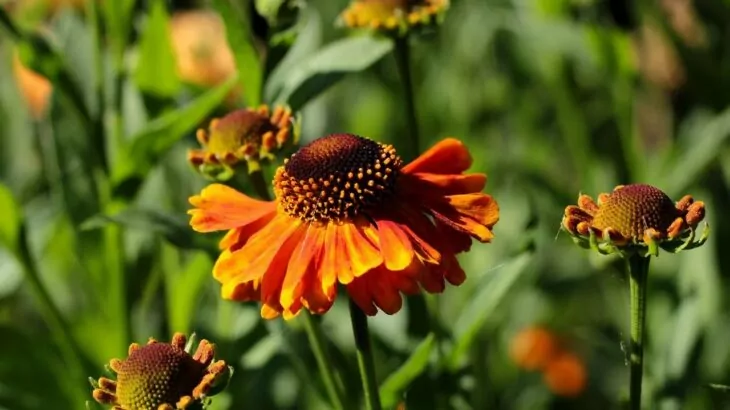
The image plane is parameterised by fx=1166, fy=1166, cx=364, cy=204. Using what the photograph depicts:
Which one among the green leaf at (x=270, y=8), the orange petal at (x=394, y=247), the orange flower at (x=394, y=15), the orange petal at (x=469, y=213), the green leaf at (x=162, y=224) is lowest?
the green leaf at (x=162, y=224)

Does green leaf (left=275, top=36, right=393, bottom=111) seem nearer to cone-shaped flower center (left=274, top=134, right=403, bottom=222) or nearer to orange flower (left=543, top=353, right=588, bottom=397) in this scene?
cone-shaped flower center (left=274, top=134, right=403, bottom=222)

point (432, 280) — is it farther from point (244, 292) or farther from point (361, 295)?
point (244, 292)

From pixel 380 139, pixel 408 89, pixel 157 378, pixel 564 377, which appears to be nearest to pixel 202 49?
pixel 380 139

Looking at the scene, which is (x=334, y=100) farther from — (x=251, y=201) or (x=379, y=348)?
(x=251, y=201)

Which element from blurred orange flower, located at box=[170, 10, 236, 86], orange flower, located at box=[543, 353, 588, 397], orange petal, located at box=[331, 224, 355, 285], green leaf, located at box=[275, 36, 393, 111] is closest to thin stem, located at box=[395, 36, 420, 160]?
green leaf, located at box=[275, 36, 393, 111]

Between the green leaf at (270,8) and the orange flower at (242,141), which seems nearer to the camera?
the orange flower at (242,141)

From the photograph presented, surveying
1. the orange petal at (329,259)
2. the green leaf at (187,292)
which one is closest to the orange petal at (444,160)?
the orange petal at (329,259)

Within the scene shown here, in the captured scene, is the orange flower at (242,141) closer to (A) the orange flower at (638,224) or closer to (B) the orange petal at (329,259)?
(B) the orange petal at (329,259)
